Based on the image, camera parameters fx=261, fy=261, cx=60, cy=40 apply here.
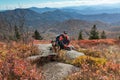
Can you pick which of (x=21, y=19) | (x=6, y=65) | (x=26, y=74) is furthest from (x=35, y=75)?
(x=21, y=19)

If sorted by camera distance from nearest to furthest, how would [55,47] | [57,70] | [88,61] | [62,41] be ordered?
[57,70]
[88,61]
[55,47]
[62,41]

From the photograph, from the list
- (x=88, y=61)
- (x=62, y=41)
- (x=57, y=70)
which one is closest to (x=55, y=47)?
(x=62, y=41)

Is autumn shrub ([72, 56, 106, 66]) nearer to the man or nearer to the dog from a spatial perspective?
the dog

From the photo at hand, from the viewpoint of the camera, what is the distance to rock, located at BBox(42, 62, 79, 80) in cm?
1055

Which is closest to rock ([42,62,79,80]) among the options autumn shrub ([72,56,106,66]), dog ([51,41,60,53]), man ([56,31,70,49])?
autumn shrub ([72,56,106,66])

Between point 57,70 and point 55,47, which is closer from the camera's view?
point 57,70

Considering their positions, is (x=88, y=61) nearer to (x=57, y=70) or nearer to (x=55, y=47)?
(x=57, y=70)

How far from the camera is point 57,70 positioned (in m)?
11.4

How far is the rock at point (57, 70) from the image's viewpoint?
10.6m

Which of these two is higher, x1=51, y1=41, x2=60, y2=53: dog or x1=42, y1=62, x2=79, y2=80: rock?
x1=51, y1=41, x2=60, y2=53: dog

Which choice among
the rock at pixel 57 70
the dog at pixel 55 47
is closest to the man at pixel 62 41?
the dog at pixel 55 47

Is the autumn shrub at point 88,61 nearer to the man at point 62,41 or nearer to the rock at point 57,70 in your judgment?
the rock at point 57,70

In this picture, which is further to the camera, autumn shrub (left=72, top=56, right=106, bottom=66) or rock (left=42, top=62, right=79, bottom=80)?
autumn shrub (left=72, top=56, right=106, bottom=66)

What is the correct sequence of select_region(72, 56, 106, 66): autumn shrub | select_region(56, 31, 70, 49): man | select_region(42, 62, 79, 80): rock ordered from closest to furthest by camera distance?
select_region(42, 62, 79, 80): rock, select_region(72, 56, 106, 66): autumn shrub, select_region(56, 31, 70, 49): man
